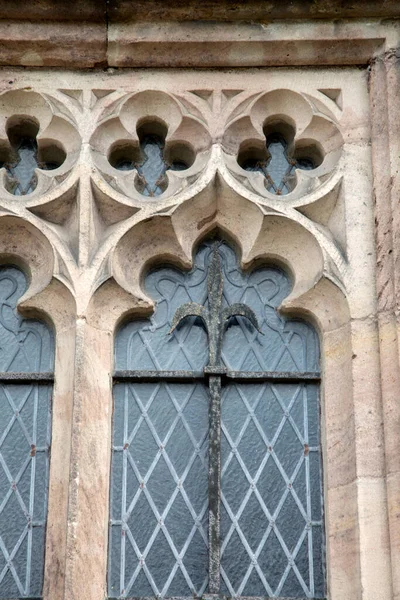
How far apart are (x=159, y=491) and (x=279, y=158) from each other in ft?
5.50

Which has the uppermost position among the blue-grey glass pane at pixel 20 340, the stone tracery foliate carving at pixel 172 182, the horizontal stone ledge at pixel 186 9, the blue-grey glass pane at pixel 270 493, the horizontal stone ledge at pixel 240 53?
the horizontal stone ledge at pixel 186 9

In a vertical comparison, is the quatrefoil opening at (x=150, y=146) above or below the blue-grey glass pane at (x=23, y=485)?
above

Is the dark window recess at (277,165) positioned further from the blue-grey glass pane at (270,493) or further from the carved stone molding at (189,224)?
the blue-grey glass pane at (270,493)

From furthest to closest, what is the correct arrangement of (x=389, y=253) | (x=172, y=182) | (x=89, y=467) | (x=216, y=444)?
(x=172, y=182) < (x=389, y=253) < (x=216, y=444) < (x=89, y=467)

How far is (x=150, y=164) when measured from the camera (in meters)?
6.50

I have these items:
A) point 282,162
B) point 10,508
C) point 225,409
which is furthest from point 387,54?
point 10,508

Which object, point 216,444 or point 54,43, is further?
point 54,43

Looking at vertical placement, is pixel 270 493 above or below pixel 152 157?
Answer: below

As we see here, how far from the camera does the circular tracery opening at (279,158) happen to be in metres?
6.45

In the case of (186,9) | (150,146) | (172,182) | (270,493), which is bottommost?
(270,493)

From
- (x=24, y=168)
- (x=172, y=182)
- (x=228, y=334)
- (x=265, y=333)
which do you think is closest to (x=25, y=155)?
(x=24, y=168)

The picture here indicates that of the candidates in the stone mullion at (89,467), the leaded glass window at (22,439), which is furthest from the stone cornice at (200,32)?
the stone mullion at (89,467)

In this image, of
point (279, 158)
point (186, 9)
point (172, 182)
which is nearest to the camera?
point (172, 182)

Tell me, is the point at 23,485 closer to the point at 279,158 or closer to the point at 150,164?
the point at 150,164
